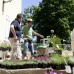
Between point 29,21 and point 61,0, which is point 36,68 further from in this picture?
point 61,0

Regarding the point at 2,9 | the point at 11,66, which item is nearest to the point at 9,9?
the point at 2,9

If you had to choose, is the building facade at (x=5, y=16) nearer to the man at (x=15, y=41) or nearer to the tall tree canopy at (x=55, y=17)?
the man at (x=15, y=41)

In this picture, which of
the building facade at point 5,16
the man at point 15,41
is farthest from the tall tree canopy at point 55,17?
the man at point 15,41

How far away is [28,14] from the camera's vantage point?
29.8 metres

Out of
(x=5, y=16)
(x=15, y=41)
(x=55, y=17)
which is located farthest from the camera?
(x=55, y=17)

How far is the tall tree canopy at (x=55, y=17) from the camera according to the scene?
2220 centimetres

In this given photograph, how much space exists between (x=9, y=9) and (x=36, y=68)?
7290mm

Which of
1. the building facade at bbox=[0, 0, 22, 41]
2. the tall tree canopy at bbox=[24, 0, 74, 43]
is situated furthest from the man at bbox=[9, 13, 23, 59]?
the tall tree canopy at bbox=[24, 0, 74, 43]

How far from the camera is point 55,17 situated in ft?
75.0

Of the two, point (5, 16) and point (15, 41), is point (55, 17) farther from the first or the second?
point (15, 41)

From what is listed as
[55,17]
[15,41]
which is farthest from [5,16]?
[55,17]

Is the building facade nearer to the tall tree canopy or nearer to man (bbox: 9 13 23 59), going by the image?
man (bbox: 9 13 23 59)

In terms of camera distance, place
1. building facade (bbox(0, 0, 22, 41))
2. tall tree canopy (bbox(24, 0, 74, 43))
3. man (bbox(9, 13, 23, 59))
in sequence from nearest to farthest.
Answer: man (bbox(9, 13, 23, 59)), building facade (bbox(0, 0, 22, 41)), tall tree canopy (bbox(24, 0, 74, 43))

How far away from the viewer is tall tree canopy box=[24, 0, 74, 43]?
22203 mm
